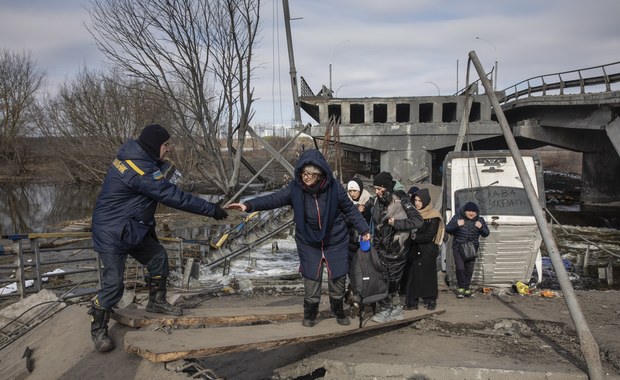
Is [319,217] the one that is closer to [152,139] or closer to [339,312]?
[339,312]

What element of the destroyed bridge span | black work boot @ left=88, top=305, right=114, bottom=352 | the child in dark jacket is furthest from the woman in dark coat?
the destroyed bridge span

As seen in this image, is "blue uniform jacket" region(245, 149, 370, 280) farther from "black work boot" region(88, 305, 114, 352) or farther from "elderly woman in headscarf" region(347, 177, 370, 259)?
"black work boot" region(88, 305, 114, 352)

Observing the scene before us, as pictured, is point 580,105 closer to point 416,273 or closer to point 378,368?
point 416,273

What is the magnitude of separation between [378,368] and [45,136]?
41658 mm

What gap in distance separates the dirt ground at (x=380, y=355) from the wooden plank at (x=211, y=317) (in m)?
0.15

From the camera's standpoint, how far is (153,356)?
10.5 ft

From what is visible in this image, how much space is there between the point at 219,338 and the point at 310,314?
3.45ft

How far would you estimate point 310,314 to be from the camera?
4.43 m

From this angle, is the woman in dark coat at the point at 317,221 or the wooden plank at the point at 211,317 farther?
the woman in dark coat at the point at 317,221

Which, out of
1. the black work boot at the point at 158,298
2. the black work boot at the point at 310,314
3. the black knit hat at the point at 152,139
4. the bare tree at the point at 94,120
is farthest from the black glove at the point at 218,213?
the bare tree at the point at 94,120

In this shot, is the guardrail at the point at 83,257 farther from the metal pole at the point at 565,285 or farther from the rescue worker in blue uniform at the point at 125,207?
the metal pole at the point at 565,285

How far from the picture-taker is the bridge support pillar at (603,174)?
26953mm

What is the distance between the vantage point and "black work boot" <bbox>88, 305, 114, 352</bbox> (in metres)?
3.85

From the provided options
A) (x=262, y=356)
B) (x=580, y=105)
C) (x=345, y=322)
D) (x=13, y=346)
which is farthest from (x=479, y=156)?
(x=580, y=105)
